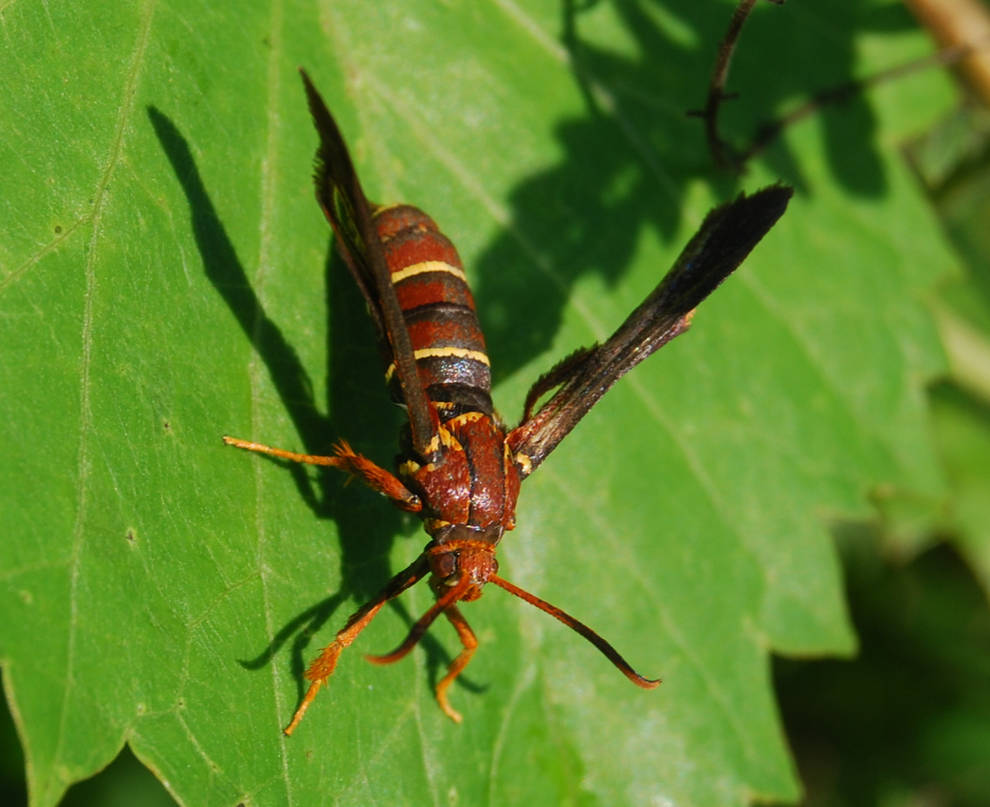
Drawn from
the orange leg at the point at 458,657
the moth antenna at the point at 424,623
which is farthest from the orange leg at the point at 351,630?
the orange leg at the point at 458,657

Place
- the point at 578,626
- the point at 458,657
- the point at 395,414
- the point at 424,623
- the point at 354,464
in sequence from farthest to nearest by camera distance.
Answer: the point at 395,414
the point at 458,657
the point at 578,626
the point at 354,464
the point at 424,623

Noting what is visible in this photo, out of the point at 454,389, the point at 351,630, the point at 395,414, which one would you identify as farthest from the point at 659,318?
the point at 351,630

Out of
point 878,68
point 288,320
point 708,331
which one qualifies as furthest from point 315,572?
point 878,68

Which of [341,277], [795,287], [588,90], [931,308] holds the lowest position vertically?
[931,308]

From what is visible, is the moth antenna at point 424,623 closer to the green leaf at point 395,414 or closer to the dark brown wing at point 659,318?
the green leaf at point 395,414

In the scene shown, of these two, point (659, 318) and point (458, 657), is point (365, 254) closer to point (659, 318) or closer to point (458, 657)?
point (659, 318)

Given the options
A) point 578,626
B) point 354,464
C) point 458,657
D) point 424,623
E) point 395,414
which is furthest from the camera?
point 395,414

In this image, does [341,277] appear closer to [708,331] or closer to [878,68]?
[708,331]
